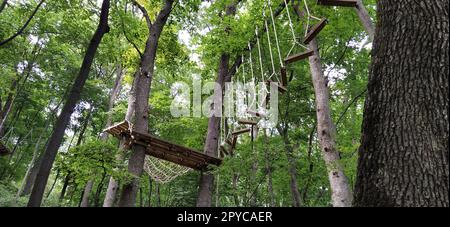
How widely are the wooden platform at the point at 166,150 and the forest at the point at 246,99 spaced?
3 cm

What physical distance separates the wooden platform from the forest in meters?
0.03

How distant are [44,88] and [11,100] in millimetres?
1123

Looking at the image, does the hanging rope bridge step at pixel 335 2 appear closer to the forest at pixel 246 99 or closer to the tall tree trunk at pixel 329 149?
the forest at pixel 246 99

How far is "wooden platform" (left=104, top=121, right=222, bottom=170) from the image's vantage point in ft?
16.4

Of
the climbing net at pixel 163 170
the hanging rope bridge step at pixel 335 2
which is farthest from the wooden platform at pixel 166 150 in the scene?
the hanging rope bridge step at pixel 335 2

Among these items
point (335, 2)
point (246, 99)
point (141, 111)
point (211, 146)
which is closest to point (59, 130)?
point (141, 111)

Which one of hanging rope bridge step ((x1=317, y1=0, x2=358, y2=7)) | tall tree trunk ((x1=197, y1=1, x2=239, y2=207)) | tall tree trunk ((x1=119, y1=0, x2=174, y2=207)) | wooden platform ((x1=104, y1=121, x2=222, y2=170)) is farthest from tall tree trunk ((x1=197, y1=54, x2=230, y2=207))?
hanging rope bridge step ((x1=317, y1=0, x2=358, y2=7))

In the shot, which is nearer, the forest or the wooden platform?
the forest

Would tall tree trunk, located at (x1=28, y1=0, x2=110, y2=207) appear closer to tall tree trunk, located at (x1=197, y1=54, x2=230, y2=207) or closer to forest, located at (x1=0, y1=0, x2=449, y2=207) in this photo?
forest, located at (x1=0, y1=0, x2=449, y2=207)

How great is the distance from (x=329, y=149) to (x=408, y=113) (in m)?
2.87

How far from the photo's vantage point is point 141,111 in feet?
17.3

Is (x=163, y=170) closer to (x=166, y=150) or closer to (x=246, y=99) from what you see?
(x=166, y=150)
